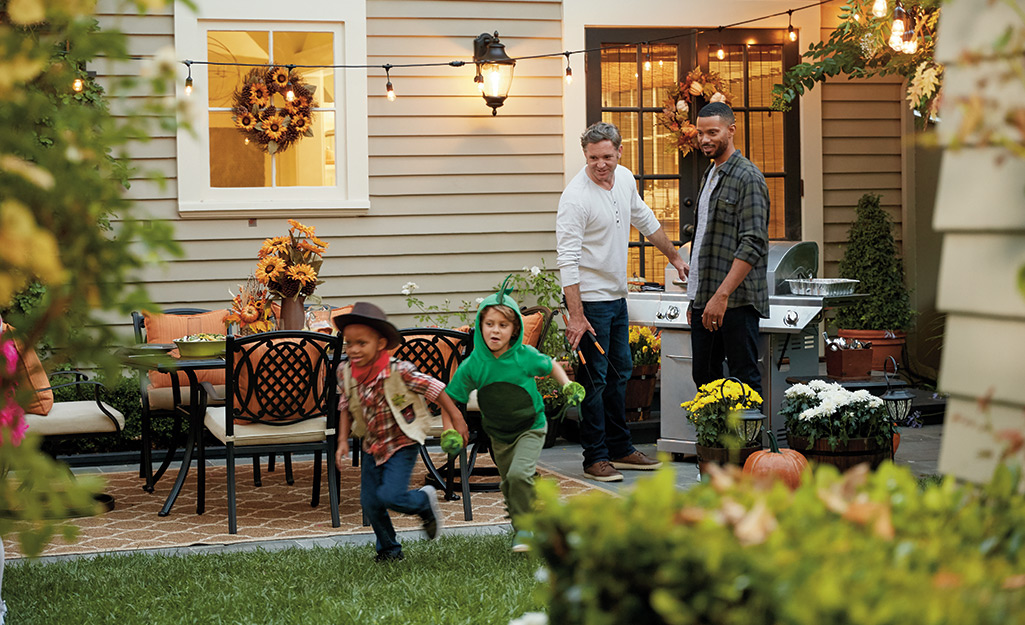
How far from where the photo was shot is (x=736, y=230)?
220 inches

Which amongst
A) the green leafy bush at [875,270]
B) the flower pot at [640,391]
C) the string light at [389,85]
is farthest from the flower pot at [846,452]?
the string light at [389,85]

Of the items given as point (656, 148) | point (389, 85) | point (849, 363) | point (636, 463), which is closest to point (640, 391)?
point (636, 463)

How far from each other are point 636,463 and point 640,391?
4.12 feet

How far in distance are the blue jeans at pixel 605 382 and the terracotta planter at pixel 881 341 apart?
3250 millimetres

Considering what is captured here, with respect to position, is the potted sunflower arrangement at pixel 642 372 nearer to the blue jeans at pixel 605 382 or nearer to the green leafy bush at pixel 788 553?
the blue jeans at pixel 605 382

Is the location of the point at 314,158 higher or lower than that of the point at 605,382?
higher

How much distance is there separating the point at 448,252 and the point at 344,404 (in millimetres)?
4054

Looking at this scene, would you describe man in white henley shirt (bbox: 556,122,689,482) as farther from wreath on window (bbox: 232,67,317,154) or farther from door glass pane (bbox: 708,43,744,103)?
door glass pane (bbox: 708,43,744,103)

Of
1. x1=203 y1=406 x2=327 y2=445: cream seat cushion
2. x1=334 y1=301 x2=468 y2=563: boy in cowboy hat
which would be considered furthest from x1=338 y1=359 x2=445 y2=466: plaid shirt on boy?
x1=203 y1=406 x2=327 y2=445: cream seat cushion

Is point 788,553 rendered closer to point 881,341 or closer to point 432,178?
point 432,178

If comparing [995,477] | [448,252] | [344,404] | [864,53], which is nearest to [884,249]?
[864,53]

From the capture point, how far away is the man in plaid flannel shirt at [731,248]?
5.49 meters

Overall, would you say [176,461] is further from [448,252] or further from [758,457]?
[758,457]

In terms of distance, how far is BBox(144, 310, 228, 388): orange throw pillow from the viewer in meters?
7.07
